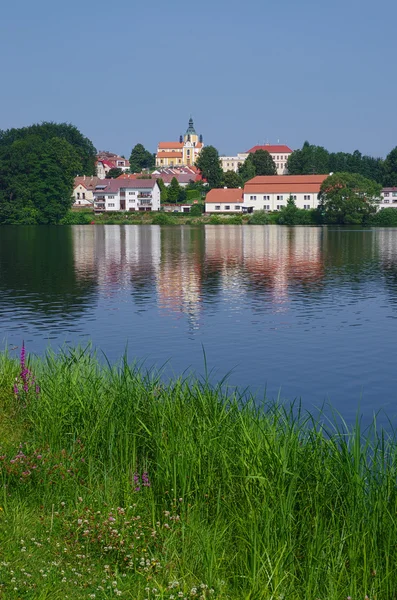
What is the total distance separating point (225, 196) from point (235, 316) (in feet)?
449

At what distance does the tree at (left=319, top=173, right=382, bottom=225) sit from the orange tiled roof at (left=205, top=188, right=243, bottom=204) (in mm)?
31029

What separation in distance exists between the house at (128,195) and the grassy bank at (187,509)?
167 meters

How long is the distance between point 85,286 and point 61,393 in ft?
94.1

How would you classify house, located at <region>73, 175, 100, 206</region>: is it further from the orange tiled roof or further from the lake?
the lake

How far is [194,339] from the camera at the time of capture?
24.5m

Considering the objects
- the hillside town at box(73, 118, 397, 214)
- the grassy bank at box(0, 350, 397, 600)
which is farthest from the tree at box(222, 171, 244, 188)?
the grassy bank at box(0, 350, 397, 600)

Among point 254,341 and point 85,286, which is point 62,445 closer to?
point 254,341

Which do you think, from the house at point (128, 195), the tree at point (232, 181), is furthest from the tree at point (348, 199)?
the house at point (128, 195)

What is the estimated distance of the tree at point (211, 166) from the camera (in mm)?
185500

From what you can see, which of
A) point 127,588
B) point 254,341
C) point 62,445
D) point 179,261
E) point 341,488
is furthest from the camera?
point 179,261

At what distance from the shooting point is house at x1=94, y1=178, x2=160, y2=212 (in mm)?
175000

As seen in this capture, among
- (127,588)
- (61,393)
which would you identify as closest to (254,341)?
(61,393)

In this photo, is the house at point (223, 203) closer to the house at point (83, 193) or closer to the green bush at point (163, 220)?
the green bush at point (163, 220)

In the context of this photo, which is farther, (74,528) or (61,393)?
(61,393)
